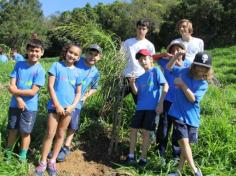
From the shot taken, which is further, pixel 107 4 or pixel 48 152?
pixel 107 4

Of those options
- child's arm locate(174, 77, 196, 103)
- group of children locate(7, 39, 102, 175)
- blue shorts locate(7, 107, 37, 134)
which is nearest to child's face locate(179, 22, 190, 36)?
child's arm locate(174, 77, 196, 103)

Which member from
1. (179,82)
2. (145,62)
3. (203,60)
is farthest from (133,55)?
(203,60)

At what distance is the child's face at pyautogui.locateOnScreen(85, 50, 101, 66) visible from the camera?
19.4ft

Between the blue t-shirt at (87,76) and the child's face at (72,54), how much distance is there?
0.33 meters

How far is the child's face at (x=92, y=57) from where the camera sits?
233 inches

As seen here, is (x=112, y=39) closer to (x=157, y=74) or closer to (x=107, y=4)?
(x=157, y=74)

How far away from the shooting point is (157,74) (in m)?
5.70

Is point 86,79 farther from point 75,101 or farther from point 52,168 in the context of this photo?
point 52,168

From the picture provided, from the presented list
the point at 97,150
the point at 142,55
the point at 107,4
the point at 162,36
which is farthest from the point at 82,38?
the point at 107,4

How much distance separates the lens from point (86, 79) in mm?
5863

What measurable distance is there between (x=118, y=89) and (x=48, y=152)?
4.47 feet

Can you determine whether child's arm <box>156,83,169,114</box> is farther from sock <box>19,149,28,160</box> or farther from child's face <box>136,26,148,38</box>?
sock <box>19,149,28,160</box>

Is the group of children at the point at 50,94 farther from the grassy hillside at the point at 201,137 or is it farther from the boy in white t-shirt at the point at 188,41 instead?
the boy in white t-shirt at the point at 188,41

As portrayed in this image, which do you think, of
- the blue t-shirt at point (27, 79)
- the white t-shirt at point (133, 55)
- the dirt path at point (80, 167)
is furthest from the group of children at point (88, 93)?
the white t-shirt at point (133, 55)
